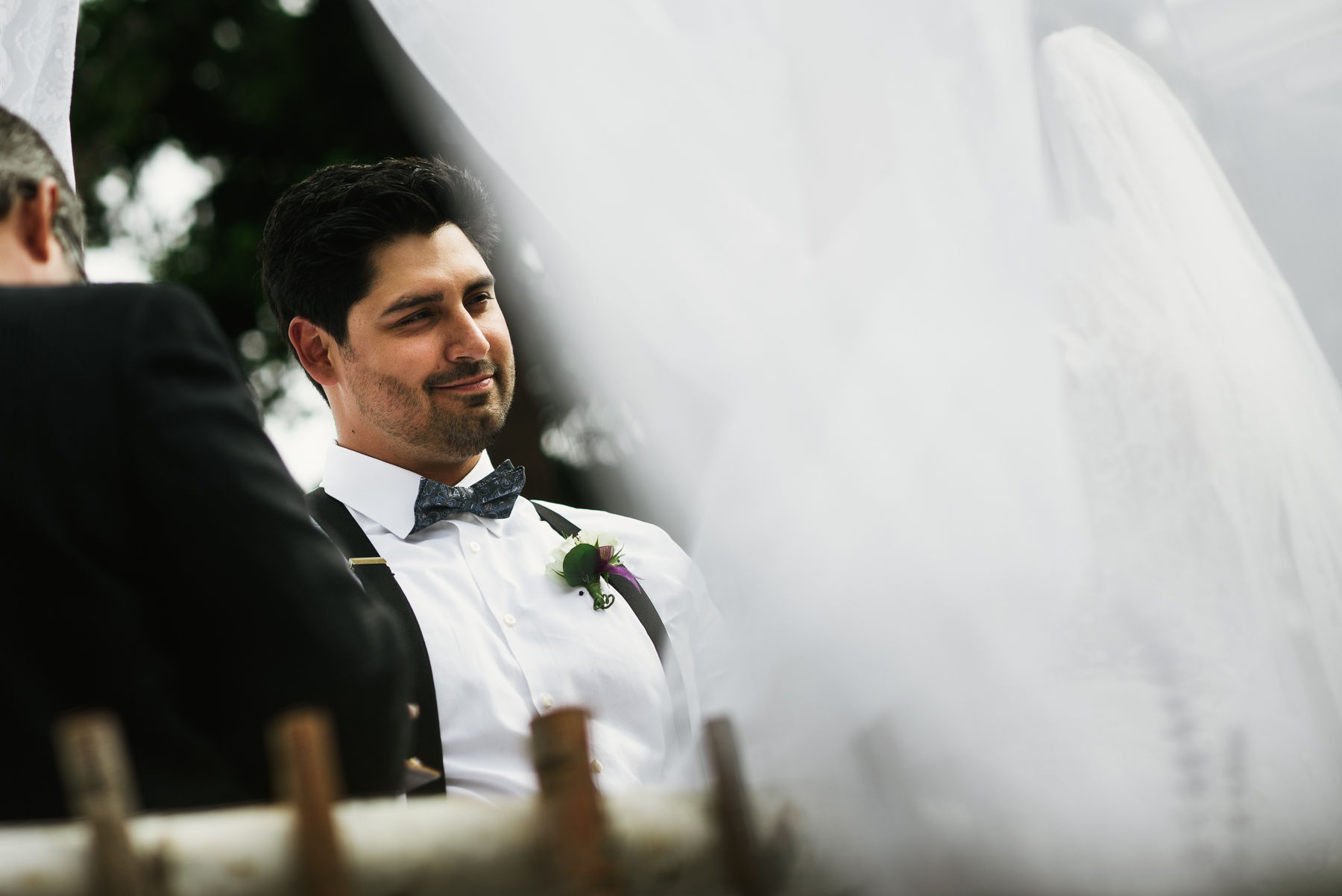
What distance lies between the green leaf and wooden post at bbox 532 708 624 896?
121 cm

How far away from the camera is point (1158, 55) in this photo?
1.31 meters

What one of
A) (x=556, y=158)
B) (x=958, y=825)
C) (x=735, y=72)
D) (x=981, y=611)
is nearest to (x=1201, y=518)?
(x=981, y=611)

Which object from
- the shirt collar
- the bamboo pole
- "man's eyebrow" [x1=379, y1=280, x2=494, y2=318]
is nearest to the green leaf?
the shirt collar

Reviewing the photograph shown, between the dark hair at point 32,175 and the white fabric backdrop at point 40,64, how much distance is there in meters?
0.69

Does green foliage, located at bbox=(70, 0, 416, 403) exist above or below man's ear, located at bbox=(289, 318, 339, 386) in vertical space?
above

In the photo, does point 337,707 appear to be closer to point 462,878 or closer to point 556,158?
point 462,878

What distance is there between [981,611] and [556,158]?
759 millimetres

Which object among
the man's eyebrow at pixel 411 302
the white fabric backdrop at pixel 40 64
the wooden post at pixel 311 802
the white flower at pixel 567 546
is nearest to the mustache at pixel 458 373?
the man's eyebrow at pixel 411 302

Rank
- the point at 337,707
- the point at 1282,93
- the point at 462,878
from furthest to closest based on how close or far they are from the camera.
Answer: the point at 1282,93, the point at 337,707, the point at 462,878

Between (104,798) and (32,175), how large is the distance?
0.82m

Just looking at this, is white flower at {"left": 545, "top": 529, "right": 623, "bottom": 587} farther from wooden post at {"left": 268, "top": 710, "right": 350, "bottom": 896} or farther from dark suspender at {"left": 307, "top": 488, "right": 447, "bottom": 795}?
wooden post at {"left": 268, "top": 710, "right": 350, "bottom": 896}

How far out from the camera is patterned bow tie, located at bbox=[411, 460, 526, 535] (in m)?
2.22

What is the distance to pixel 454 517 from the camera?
2268 millimetres

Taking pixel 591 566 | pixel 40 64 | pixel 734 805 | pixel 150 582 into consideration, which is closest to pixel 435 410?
pixel 591 566
